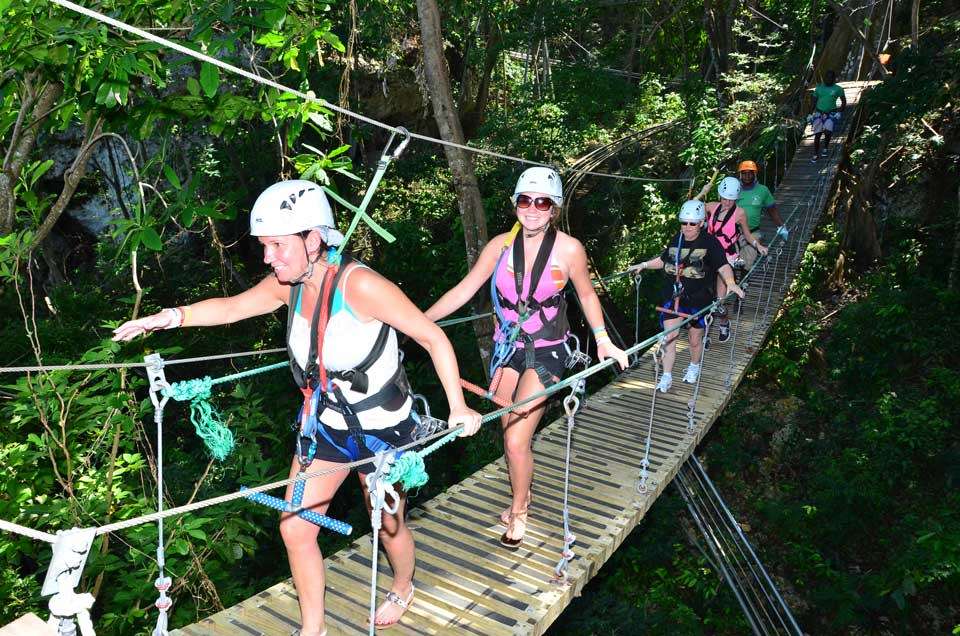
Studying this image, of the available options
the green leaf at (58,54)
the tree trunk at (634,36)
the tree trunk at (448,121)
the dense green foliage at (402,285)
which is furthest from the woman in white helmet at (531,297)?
the tree trunk at (634,36)

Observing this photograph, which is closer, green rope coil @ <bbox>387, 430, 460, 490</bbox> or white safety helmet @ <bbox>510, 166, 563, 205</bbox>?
green rope coil @ <bbox>387, 430, 460, 490</bbox>

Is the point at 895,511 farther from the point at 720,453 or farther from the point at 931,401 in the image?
the point at 720,453

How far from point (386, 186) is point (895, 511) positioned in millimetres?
6434

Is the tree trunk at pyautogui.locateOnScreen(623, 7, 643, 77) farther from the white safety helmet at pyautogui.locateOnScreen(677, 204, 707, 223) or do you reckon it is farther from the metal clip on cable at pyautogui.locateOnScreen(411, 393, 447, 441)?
the metal clip on cable at pyautogui.locateOnScreen(411, 393, 447, 441)

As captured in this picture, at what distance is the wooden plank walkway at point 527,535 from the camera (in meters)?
2.27

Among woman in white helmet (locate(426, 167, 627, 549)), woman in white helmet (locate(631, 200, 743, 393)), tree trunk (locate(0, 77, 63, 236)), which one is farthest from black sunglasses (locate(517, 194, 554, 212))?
tree trunk (locate(0, 77, 63, 236))

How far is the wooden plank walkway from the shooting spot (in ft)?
7.46

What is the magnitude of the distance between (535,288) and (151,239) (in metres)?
1.35

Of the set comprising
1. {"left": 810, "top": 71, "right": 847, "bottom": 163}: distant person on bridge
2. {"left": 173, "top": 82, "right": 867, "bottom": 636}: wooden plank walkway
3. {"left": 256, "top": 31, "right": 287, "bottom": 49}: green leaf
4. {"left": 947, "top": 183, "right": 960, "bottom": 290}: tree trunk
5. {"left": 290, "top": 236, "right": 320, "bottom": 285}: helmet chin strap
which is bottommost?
{"left": 173, "top": 82, "right": 867, "bottom": 636}: wooden plank walkway

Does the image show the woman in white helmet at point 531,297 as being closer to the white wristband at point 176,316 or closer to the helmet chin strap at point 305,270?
the helmet chin strap at point 305,270

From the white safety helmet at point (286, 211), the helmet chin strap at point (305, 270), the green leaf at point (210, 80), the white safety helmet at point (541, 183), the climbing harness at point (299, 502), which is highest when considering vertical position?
the green leaf at point (210, 80)

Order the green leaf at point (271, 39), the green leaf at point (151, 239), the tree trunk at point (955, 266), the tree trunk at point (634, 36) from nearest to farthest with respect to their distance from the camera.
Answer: the green leaf at point (151, 239)
the green leaf at point (271, 39)
the tree trunk at point (955, 266)
the tree trunk at point (634, 36)

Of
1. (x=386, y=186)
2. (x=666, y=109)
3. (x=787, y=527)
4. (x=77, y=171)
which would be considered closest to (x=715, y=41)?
(x=666, y=109)

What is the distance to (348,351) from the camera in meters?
1.86
